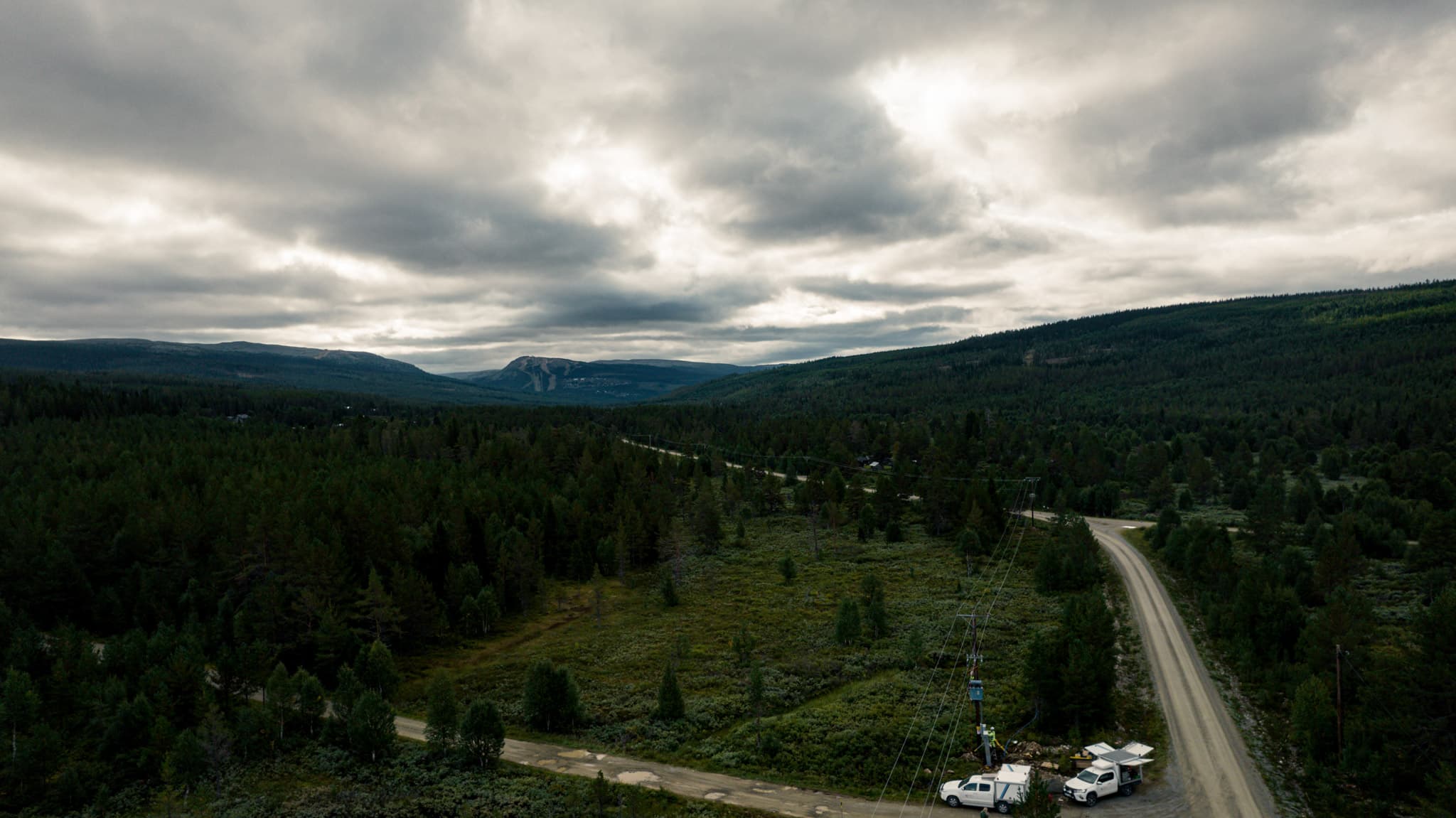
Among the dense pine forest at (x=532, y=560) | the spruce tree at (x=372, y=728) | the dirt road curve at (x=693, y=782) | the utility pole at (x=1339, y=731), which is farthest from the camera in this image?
the spruce tree at (x=372, y=728)

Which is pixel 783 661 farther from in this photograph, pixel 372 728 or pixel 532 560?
pixel 532 560

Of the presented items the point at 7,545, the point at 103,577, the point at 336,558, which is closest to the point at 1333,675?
the point at 336,558

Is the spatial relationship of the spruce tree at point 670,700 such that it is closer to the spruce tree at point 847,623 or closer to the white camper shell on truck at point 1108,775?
the spruce tree at point 847,623

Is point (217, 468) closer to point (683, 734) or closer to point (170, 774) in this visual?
point (170, 774)

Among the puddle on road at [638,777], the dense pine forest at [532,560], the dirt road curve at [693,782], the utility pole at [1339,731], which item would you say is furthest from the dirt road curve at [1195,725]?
the puddle on road at [638,777]

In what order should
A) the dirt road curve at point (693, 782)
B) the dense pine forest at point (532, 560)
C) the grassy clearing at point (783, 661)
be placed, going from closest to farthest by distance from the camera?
the dirt road curve at point (693, 782) < the grassy clearing at point (783, 661) < the dense pine forest at point (532, 560)

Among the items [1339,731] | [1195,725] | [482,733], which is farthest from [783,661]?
[1339,731]

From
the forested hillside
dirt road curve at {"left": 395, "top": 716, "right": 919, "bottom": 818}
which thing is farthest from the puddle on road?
the forested hillside
